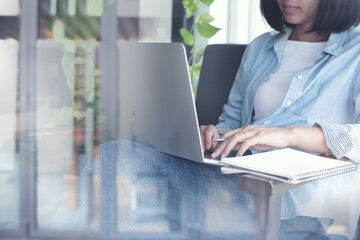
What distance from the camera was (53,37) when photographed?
279 cm

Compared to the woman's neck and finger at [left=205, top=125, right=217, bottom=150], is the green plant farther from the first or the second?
finger at [left=205, top=125, right=217, bottom=150]

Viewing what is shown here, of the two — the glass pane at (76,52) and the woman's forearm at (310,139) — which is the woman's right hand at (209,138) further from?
the glass pane at (76,52)

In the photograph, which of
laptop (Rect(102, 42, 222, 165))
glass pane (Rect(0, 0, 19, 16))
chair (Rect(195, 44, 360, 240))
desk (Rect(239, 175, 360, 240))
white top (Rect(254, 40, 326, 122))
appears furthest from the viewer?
glass pane (Rect(0, 0, 19, 16))

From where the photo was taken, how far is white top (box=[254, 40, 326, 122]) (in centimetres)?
120

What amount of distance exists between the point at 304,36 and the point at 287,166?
31.6 inches

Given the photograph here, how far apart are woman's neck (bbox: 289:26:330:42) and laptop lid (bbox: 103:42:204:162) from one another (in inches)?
24.8

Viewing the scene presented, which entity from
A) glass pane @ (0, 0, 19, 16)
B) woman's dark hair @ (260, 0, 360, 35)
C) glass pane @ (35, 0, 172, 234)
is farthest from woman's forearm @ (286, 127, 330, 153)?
glass pane @ (0, 0, 19, 16)

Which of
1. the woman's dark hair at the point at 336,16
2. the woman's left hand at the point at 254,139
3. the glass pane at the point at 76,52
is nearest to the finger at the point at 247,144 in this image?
the woman's left hand at the point at 254,139

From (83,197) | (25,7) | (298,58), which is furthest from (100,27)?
(83,197)

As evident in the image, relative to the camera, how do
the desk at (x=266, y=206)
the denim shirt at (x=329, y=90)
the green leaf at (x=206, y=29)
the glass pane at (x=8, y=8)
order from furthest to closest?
the glass pane at (x=8, y=8) < the green leaf at (x=206, y=29) < the denim shirt at (x=329, y=90) < the desk at (x=266, y=206)

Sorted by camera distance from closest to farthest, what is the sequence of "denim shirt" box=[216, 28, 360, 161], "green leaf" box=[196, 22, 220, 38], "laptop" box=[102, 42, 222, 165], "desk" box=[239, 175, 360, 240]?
"desk" box=[239, 175, 360, 240] < "laptop" box=[102, 42, 222, 165] < "denim shirt" box=[216, 28, 360, 161] < "green leaf" box=[196, 22, 220, 38]

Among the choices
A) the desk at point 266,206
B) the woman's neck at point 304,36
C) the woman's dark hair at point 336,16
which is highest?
the woman's dark hair at point 336,16

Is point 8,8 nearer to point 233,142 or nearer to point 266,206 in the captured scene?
point 233,142

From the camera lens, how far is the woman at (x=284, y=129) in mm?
545
